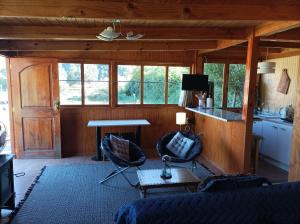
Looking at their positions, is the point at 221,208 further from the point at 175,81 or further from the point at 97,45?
the point at 175,81

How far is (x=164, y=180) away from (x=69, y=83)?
3215 mm

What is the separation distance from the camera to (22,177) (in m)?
4.15

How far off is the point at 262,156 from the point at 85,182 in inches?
143

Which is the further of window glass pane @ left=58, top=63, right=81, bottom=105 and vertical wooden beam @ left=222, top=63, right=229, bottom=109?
vertical wooden beam @ left=222, top=63, right=229, bottom=109

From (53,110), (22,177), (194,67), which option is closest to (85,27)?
(53,110)

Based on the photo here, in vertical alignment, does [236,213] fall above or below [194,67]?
below

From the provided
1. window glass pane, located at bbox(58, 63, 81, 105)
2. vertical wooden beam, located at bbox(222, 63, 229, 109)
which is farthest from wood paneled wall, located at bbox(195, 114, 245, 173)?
window glass pane, located at bbox(58, 63, 81, 105)

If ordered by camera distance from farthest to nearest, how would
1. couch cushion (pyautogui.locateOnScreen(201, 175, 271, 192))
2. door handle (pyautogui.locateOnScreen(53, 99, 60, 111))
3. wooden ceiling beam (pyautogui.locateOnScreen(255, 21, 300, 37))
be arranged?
door handle (pyautogui.locateOnScreen(53, 99, 60, 111)), wooden ceiling beam (pyautogui.locateOnScreen(255, 21, 300, 37)), couch cushion (pyautogui.locateOnScreen(201, 175, 271, 192))

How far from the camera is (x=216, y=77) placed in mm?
5980

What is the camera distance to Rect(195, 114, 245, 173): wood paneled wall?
12.9 ft

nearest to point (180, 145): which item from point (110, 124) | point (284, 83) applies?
point (110, 124)

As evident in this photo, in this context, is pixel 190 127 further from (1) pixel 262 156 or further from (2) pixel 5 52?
(2) pixel 5 52

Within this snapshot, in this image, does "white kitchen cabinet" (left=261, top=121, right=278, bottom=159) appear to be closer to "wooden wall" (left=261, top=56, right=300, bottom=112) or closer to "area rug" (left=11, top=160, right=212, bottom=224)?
"wooden wall" (left=261, top=56, right=300, bottom=112)

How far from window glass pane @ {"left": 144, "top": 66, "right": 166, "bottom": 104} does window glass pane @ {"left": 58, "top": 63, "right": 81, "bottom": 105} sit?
1507 millimetres
